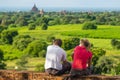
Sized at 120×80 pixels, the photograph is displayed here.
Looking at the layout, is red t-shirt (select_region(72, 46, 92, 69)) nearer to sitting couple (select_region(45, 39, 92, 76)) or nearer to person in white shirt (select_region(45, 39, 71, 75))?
sitting couple (select_region(45, 39, 92, 76))

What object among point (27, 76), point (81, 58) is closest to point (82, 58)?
point (81, 58)

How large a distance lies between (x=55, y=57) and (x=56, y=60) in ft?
0.22

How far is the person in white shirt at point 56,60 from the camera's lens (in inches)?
308

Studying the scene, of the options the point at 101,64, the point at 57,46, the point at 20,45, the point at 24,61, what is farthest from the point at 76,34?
the point at 57,46

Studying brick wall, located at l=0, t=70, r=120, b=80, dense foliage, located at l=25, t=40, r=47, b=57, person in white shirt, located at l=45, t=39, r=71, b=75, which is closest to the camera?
brick wall, located at l=0, t=70, r=120, b=80

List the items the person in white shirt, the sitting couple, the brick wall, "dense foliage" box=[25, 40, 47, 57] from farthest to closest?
"dense foliage" box=[25, 40, 47, 57] < the person in white shirt < the sitting couple < the brick wall

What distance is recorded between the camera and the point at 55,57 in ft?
25.9

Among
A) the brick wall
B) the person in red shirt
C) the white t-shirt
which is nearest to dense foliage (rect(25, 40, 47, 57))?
the brick wall

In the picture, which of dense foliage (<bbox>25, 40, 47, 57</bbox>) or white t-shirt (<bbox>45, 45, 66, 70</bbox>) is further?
dense foliage (<bbox>25, 40, 47, 57</bbox>)

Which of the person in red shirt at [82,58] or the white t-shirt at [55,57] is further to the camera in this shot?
the white t-shirt at [55,57]

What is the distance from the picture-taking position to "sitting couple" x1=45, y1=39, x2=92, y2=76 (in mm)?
7658

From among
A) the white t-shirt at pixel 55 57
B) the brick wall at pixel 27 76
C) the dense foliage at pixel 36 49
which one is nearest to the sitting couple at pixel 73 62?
the white t-shirt at pixel 55 57

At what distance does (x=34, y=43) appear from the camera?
50281 mm

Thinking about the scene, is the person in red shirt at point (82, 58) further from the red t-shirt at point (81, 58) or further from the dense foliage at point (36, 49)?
the dense foliage at point (36, 49)
